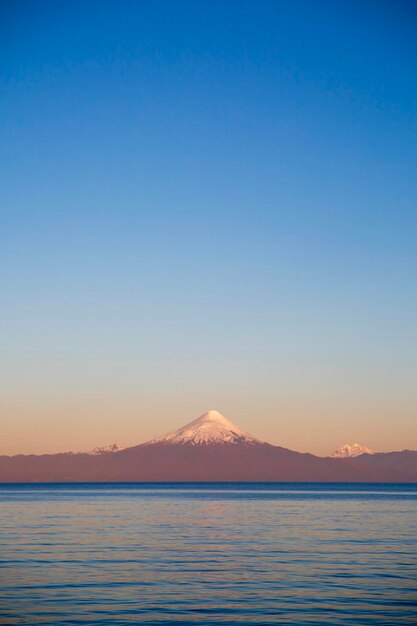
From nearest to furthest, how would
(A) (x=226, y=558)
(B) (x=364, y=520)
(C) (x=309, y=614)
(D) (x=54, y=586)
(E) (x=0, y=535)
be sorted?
(C) (x=309, y=614), (D) (x=54, y=586), (A) (x=226, y=558), (E) (x=0, y=535), (B) (x=364, y=520)

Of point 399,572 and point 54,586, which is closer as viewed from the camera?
point 54,586

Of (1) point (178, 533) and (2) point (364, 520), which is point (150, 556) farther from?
(2) point (364, 520)

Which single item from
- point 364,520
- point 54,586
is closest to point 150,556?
point 54,586

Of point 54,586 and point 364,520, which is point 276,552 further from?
point 364,520

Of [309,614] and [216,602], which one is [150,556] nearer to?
[216,602]

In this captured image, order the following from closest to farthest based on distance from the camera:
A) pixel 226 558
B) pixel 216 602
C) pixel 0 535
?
pixel 216 602
pixel 226 558
pixel 0 535

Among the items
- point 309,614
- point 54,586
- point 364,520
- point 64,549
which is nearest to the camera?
point 309,614

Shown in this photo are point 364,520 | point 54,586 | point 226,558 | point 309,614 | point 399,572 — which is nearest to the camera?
point 309,614

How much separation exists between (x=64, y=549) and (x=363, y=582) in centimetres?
1567

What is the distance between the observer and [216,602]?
25000 mm

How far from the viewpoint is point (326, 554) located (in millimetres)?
37031

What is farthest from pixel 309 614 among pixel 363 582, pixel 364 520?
pixel 364 520

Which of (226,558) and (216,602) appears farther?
(226,558)

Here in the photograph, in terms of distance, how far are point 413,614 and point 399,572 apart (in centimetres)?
834
